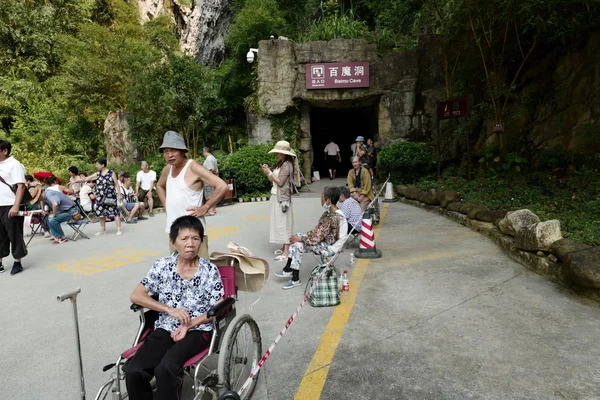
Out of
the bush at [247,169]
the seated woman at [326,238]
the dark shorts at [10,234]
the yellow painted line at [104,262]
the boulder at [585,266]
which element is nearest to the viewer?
the boulder at [585,266]

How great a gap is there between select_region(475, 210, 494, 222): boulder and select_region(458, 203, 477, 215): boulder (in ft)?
→ 1.16

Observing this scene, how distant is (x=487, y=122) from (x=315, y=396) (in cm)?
1170

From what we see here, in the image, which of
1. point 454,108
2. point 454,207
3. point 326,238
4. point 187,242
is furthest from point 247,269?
point 454,108

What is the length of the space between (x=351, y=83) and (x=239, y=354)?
13.0m

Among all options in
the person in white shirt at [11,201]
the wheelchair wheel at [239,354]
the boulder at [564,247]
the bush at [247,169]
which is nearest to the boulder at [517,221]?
the boulder at [564,247]

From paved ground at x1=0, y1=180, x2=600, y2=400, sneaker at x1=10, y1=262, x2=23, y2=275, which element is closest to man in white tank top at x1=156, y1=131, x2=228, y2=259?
paved ground at x1=0, y1=180, x2=600, y2=400

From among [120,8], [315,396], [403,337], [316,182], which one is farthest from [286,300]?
[120,8]

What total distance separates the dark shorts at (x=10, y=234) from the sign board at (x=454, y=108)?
1013 centimetres

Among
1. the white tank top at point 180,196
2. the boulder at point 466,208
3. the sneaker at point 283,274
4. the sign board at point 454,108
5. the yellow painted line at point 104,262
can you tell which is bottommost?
the yellow painted line at point 104,262

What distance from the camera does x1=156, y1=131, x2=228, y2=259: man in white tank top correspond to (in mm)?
3254

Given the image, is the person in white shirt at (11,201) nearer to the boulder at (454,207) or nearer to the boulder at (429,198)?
the boulder at (454,207)

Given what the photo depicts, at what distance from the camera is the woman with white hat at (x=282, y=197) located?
5.46 metres

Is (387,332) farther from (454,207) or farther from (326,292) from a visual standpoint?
(454,207)

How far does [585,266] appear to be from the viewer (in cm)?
376
